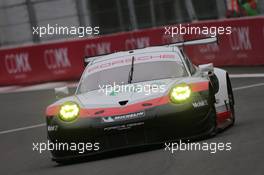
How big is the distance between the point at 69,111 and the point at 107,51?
583 inches

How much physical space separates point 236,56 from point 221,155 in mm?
14131

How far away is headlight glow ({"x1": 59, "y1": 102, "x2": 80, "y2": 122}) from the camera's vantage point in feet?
32.1

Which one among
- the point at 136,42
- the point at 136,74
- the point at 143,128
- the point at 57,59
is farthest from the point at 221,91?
the point at 57,59

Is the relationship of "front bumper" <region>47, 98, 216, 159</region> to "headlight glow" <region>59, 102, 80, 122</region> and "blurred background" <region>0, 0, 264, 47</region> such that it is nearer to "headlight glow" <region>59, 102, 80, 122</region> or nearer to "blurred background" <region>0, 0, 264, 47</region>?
"headlight glow" <region>59, 102, 80, 122</region>

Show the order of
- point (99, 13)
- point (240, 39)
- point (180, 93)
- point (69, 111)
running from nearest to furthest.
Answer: point (180, 93)
point (69, 111)
point (240, 39)
point (99, 13)

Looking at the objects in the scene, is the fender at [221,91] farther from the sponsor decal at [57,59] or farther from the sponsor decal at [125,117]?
the sponsor decal at [57,59]

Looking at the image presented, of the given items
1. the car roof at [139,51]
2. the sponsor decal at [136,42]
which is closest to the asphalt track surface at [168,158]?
the car roof at [139,51]

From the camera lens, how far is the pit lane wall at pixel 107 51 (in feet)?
72.4

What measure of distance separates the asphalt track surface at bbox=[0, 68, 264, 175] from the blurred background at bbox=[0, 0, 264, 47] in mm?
12646

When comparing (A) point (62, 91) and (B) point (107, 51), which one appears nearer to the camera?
(A) point (62, 91)

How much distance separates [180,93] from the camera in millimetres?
9758

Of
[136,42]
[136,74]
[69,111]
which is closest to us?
[69,111]

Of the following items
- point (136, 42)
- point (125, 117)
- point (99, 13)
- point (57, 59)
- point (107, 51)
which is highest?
point (125, 117)

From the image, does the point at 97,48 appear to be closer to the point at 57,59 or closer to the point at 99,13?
the point at 57,59
